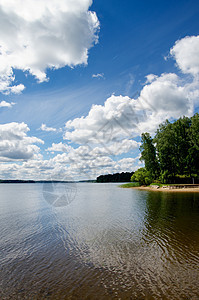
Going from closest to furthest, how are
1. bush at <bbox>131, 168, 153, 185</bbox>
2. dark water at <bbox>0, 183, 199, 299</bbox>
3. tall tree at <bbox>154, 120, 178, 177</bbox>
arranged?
dark water at <bbox>0, 183, 199, 299</bbox> → tall tree at <bbox>154, 120, 178, 177</bbox> → bush at <bbox>131, 168, 153, 185</bbox>

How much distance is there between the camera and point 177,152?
6209 cm

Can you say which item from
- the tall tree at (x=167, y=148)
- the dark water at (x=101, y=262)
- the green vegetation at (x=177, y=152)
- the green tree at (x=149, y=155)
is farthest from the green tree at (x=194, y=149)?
the dark water at (x=101, y=262)

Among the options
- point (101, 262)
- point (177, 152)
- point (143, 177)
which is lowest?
point (101, 262)

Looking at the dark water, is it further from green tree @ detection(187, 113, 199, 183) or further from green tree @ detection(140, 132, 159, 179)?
green tree @ detection(140, 132, 159, 179)

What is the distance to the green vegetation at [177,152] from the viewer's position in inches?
2347

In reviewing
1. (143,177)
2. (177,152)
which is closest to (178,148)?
(177,152)

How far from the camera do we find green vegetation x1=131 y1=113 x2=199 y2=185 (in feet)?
196

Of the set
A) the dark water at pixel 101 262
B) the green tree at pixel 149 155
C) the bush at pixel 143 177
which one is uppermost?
the green tree at pixel 149 155

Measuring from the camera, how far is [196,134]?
56.9 meters

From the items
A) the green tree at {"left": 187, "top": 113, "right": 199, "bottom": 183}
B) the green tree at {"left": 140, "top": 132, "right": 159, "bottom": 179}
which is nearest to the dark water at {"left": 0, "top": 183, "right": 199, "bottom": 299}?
the green tree at {"left": 187, "top": 113, "right": 199, "bottom": 183}

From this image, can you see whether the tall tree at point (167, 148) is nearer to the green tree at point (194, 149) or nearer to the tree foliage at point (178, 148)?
the tree foliage at point (178, 148)

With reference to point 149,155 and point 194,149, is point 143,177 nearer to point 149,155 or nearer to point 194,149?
point 149,155

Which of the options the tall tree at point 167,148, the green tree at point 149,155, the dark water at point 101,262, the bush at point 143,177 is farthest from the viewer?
the bush at point 143,177

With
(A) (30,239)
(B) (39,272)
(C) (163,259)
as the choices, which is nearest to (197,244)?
(C) (163,259)
